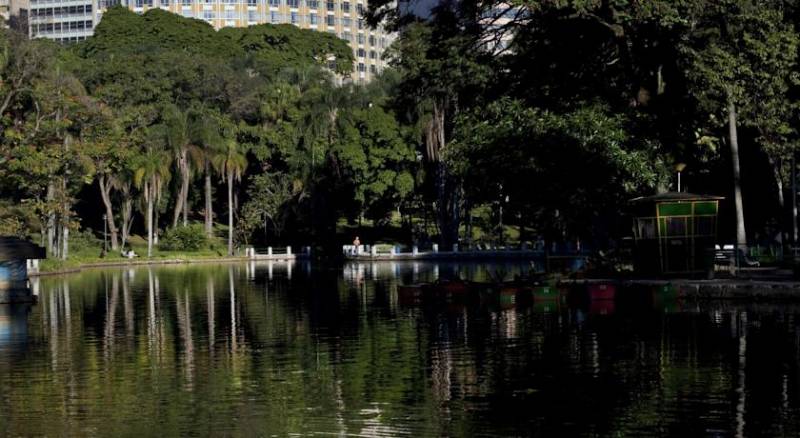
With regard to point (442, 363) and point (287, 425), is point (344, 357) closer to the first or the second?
point (442, 363)

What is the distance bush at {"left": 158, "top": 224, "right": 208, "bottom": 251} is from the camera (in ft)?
344

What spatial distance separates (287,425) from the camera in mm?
20016

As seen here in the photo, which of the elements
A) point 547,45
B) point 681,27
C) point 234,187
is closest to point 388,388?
point 681,27

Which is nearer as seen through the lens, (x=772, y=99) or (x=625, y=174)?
(x=625, y=174)

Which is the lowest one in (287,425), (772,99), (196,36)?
(287,425)

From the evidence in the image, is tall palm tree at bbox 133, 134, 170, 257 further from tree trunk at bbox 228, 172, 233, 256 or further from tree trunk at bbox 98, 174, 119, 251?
tree trunk at bbox 228, 172, 233, 256

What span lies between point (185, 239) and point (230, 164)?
743 centimetres

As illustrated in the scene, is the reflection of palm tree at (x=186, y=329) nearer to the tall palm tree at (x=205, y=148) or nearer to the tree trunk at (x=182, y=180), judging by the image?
the tree trunk at (x=182, y=180)

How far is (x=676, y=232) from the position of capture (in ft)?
147

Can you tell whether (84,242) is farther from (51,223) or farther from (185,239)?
(51,223)

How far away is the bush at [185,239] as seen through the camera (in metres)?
105

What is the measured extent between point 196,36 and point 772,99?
401 feet

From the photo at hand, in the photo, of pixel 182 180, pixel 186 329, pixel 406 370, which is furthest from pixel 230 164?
pixel 406 370

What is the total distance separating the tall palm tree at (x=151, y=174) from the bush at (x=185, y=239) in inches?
82.2
